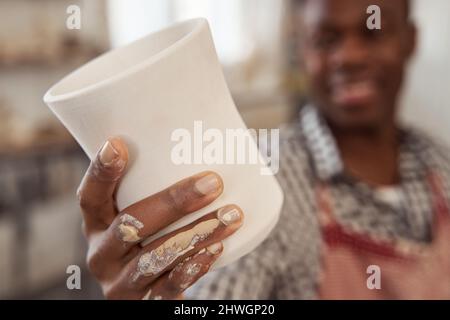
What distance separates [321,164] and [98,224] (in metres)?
0.36

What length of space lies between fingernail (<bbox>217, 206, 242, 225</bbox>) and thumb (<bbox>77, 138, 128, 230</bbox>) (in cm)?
5

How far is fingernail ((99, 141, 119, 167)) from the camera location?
26cm

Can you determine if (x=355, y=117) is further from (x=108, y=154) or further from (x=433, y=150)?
(x=108, y=154)

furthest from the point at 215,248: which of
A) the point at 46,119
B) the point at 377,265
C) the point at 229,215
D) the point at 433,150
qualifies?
the point at 46,119

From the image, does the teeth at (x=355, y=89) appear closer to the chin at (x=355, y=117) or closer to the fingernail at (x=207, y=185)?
the chin at (x=355, y=117)

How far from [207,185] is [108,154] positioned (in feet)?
0.17

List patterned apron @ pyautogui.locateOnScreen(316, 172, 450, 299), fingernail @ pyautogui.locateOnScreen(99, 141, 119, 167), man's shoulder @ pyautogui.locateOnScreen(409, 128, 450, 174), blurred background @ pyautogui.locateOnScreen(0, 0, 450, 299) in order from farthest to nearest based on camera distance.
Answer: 1. blurred background @ pyautogui.locateOnScreen(0, 0, 450, 299)
2. man's shoulder @ pyautogui.locateOnScreen(409, 128, 450, 174)
3. patterned apron @ pyautogui.locateOnScreen(316, 172, 450, 299)
4. fingernail @ pyautogui.locateOnScreen(99, 141, 119, 167)

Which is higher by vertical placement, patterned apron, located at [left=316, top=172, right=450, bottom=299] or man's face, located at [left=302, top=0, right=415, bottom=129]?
man's face, located at [left=302, top=0, right=415, bottom=129]

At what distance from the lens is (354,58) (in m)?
0.62

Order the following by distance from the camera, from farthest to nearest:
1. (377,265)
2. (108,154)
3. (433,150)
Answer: (433,150), (377,265), (108,154)

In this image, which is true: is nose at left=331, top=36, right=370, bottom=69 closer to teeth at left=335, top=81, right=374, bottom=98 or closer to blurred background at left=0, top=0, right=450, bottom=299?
teeth at left=335, top=81, right=374, bottom=98

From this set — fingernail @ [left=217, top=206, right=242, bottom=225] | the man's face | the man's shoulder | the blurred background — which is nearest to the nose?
the man's face

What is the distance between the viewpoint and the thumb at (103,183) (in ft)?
0.86

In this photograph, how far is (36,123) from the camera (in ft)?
5.39
